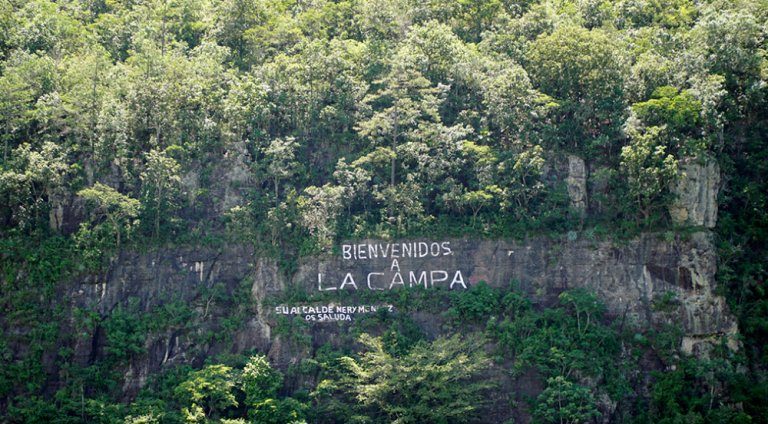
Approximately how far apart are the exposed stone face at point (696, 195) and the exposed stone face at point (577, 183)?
2.84 metres

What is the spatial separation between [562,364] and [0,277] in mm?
18564

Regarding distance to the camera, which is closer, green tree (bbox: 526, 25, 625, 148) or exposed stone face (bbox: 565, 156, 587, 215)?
exposed stone face (bbox: 565, 156, 587, 215)

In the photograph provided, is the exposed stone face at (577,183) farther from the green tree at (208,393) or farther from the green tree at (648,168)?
the green tree at (208,393)

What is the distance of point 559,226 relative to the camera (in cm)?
3130

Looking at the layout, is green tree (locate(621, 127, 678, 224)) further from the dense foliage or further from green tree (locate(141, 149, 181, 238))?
green tree (locate(141, 149, 181, 238))

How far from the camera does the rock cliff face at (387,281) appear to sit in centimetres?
3011

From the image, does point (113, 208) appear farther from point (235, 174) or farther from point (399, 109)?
point (399, 109)

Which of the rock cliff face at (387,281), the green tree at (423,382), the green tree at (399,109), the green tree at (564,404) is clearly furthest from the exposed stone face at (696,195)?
the green tree at (399,109)

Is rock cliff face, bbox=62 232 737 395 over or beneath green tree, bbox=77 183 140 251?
beneath

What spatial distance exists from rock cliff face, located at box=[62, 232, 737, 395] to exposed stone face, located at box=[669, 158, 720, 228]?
24.8 inches

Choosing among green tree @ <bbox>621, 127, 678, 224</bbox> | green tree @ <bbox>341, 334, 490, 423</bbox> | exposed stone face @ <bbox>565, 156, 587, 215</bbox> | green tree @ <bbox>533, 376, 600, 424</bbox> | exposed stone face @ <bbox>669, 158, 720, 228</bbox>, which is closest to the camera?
green tree @ <bbox>533, 376, 600, 424</bbox>

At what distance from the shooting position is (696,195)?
99.9 feet

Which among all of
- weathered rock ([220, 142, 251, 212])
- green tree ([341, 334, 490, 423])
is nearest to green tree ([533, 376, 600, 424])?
green tree ([341, 334, 490, 423])

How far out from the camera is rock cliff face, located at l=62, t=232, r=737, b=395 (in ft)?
98.8
